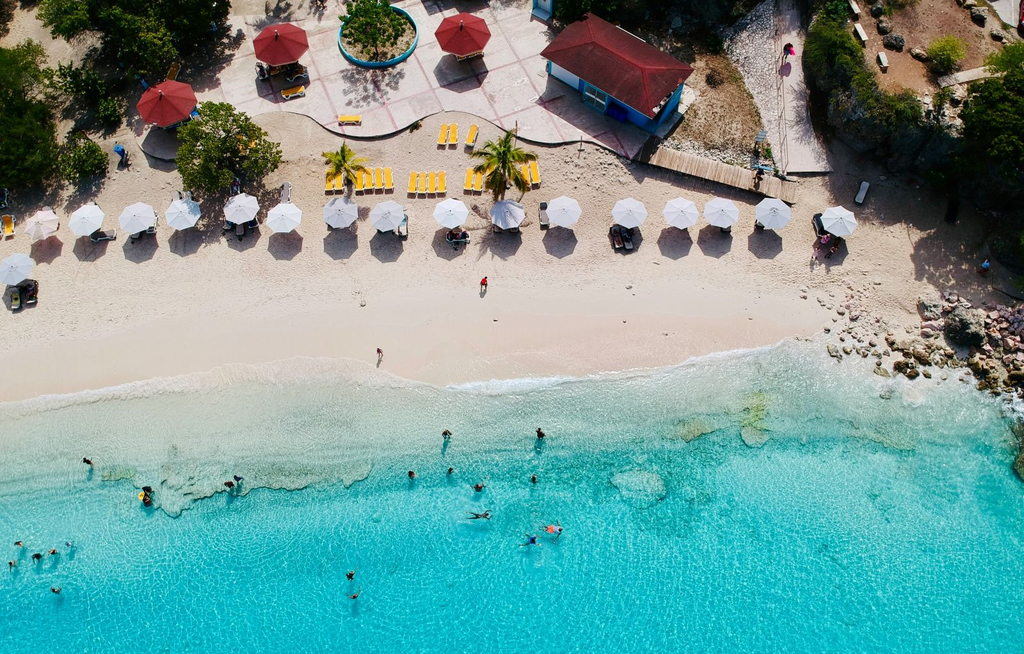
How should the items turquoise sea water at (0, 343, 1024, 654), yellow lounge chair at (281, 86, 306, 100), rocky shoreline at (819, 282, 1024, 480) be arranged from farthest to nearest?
1. yellow lounge chair at (281, 86, 306, 100)
2. rocky shoreline at (819, 282, 1024, 480)
3. turquoise sea water at (0, 343, 1024, 654)

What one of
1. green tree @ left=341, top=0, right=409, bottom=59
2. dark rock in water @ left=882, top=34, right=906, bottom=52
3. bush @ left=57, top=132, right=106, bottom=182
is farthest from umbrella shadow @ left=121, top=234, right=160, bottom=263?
dark rock in water @ left=882, top=34, right=906, bottom=52

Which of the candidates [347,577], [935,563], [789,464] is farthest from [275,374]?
[935,563]

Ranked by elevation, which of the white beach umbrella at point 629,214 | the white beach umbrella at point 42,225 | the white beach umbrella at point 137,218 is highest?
the white beach umbrella at point 629,214

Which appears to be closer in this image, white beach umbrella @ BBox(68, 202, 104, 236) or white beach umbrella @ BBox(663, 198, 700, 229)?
white beach umbrella @ BBox(663, 198, 700, 229)

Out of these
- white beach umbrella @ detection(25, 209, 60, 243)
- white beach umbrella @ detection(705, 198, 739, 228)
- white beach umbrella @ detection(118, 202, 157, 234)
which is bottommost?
white beach umbrella @ detection(25, 209, 60, 243)

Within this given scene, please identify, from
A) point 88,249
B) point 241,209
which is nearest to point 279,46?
point 241,209

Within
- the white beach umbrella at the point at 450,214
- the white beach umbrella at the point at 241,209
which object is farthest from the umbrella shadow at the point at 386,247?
the white beach umbrella at the point at 241,209

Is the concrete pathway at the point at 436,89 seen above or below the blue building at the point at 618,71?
below

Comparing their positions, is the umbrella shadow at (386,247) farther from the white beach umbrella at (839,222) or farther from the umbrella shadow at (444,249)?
the white beach umbrella at (839,222)

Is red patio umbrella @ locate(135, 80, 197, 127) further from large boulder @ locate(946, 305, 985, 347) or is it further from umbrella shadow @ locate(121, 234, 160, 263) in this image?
large boulder @ locate(946, 305, 985, 347)
